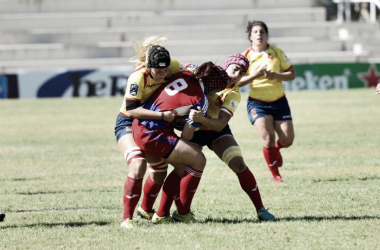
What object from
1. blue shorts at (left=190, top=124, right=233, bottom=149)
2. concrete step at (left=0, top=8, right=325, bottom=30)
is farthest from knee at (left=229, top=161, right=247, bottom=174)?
concrete step at (left=0, top=8, right=325, bottom=30)

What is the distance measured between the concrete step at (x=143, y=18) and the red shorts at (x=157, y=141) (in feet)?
84.6

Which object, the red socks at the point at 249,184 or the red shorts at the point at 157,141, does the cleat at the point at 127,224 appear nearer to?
the red shorts at the point at 157,141

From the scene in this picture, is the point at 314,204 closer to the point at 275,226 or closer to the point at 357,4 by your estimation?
the point at 275,226

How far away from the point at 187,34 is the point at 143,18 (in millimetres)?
2106

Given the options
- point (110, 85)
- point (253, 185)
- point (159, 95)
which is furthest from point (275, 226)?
point (110, 85)

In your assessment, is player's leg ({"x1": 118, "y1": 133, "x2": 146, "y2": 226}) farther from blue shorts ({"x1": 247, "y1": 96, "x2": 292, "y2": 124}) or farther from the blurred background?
the blurred background

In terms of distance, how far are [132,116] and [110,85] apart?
758 inches

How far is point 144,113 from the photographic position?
6.46 metres

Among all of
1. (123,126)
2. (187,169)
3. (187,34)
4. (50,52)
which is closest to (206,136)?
(187,169)

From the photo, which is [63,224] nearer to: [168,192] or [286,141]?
[168,192]

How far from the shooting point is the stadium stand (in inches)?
1173

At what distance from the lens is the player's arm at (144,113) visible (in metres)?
6.46

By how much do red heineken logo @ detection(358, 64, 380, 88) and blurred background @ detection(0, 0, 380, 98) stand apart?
0.02m

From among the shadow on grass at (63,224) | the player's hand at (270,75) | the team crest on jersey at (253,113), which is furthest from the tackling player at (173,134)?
the team crest on jersey at (253,113)
